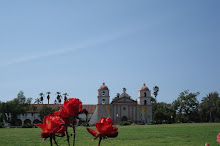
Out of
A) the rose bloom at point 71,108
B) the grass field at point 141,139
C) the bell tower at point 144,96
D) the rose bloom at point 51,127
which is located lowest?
the grass field at point 141,139

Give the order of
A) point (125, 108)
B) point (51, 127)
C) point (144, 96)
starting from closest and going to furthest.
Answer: point (51, 127)
point (125, 108)
point (144, 96)

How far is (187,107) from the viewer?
68188 millimetres

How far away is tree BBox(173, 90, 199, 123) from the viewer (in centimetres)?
6731

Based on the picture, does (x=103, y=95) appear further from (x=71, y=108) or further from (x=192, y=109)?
(x=71, y=108)

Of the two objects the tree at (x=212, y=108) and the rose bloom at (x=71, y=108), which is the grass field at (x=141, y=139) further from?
the tree at (x=212, y=108)

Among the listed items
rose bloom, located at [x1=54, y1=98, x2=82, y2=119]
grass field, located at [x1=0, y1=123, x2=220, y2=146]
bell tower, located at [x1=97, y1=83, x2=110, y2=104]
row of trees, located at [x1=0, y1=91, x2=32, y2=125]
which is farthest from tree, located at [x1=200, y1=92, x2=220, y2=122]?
rose bloom, located at [x1=54, y1=98, x2=82, y2=119]

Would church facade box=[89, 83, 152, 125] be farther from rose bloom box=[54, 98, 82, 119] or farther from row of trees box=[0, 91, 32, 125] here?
rose bloom box=[54, 98, 82, 119]

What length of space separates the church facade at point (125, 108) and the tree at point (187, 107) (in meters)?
10.4

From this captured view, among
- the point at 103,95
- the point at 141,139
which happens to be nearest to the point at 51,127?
the point at 141,139

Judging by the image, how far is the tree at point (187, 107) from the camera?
67.3m

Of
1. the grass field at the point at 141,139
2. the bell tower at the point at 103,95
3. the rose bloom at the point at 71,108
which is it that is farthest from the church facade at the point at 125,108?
the rose bloom at the point at 71,108

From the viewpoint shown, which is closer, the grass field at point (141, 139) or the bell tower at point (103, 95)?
the grass field at point (141, 139)

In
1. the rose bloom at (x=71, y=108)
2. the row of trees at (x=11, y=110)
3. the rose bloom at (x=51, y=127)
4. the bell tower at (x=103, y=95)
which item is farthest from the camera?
the bell tower at (x=103, y=95)

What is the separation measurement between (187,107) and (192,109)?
1.47 m
